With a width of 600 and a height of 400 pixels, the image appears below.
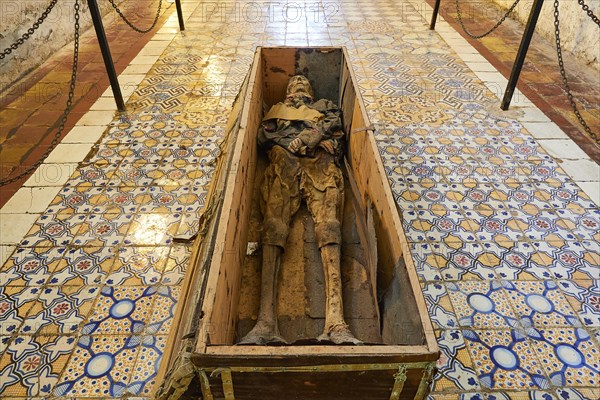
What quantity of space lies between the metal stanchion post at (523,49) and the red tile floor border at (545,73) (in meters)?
0.43

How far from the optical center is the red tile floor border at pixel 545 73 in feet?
14.1

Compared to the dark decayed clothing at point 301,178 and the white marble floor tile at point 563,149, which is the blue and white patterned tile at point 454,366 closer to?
the dark decayed clothing at point 301,178

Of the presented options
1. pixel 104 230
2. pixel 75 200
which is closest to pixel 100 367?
pixel 104 230

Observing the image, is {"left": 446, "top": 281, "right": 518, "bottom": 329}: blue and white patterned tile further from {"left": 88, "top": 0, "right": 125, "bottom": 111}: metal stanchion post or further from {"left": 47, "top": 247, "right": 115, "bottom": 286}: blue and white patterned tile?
{"left": 88, "top": 0, "right": 125, "bottom": 111}: metal stanchion post

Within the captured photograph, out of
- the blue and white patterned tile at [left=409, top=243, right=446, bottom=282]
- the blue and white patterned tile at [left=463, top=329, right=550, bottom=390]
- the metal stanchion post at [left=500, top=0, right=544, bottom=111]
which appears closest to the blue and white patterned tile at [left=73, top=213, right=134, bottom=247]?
the blue and white patterned tile at [left=409, top=243, right=446, bottom=282]

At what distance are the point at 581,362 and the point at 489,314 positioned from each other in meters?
0.48

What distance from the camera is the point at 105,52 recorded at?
4121 millimetres

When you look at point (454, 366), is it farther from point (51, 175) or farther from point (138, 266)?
point (51, 175)

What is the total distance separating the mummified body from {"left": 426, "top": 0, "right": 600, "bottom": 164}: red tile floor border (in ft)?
8.54

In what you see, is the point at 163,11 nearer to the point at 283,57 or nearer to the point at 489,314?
the point at 283,57

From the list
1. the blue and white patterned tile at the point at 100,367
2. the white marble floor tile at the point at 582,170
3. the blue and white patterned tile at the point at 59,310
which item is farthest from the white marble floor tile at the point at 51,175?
the white marble floor tile at the point at 582,170

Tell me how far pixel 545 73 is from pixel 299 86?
372 cm

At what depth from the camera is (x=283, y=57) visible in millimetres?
3629

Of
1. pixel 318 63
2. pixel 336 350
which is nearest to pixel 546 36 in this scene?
pixel 318 63
